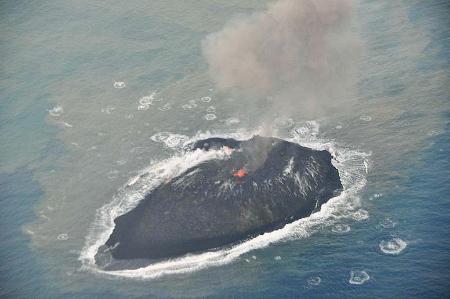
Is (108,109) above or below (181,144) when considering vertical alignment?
above

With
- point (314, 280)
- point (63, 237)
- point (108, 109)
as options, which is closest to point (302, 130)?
point (314, 280)

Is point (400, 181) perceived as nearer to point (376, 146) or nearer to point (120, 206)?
point (376, 146)

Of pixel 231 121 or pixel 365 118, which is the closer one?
pixel 365 118

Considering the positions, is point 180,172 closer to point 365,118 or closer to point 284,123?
point 284,123

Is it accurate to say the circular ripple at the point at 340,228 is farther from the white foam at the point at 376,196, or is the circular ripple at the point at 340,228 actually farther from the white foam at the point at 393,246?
the white foam at the point at 376,196

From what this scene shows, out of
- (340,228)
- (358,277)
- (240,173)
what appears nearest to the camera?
(358,277)
